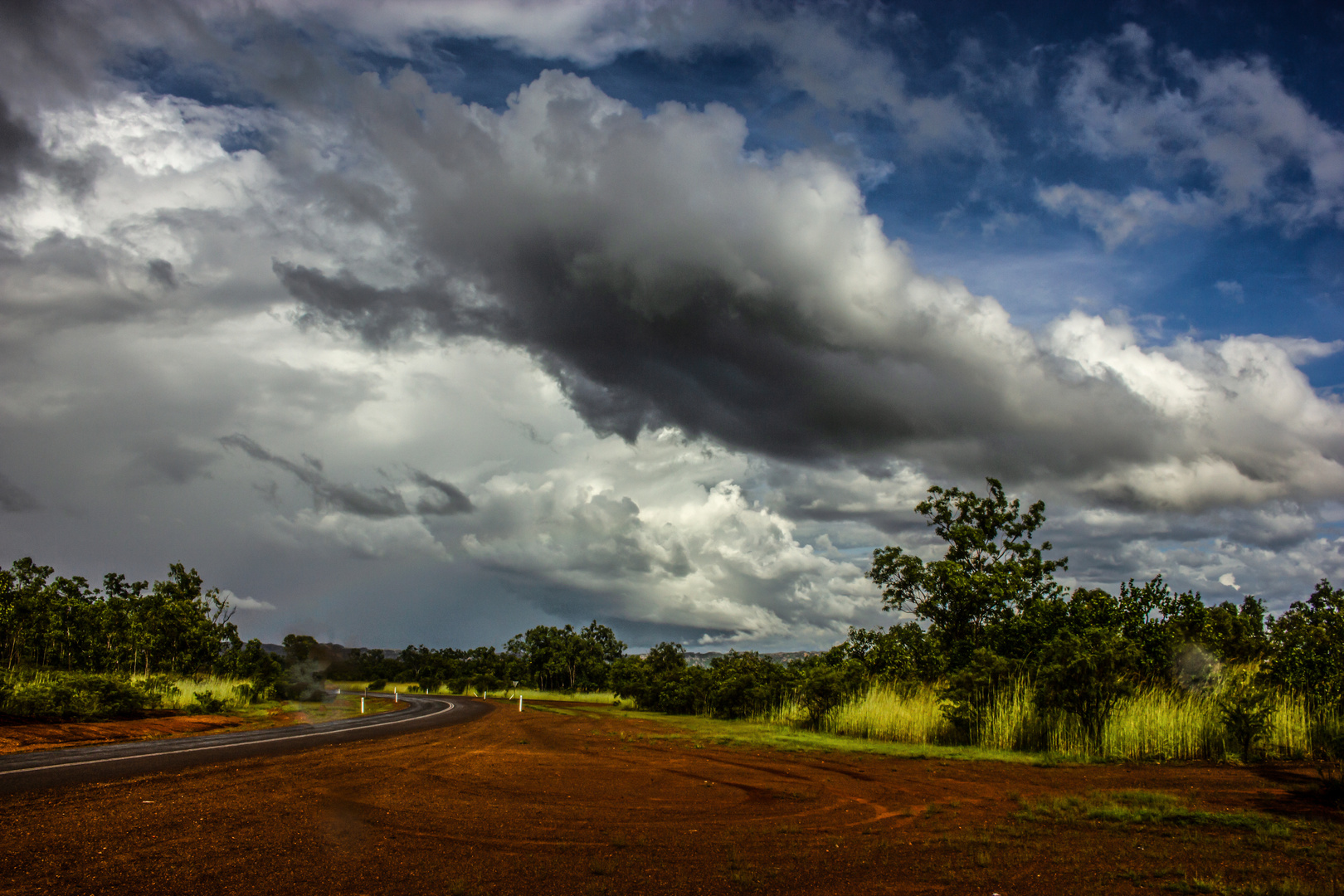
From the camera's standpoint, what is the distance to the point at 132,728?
2325 centimetres

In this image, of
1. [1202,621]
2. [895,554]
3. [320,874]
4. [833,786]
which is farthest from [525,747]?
[895,554]

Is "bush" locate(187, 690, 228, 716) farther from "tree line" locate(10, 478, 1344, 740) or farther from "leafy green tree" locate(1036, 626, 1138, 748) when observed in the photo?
"leafy green tree" locate(1036, 626, 1138, 748)

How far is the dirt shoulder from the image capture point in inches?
749

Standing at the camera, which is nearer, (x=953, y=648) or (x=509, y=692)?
(x=953, y=648)

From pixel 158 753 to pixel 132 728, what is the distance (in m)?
8.62

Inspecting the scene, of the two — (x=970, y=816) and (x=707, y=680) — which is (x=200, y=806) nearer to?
(x=970, y=816)

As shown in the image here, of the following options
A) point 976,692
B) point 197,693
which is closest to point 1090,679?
point 976,692

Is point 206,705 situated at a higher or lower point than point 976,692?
lower

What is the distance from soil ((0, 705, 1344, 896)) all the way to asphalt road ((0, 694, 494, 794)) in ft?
3.90

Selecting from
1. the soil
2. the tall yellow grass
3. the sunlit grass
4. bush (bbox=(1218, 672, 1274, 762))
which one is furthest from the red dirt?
bush (bbox=(1218, 672, 1274, 762))

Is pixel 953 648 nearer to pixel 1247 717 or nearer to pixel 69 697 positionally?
pixel 1247 717

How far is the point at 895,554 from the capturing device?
122 feet

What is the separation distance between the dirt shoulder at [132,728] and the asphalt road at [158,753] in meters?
1.27

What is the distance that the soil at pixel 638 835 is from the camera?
23.0 feet
